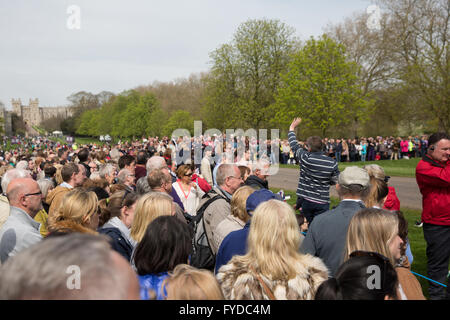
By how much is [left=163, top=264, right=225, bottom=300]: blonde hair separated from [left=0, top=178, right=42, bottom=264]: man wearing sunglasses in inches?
86.6

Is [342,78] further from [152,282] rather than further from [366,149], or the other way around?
[152,282]

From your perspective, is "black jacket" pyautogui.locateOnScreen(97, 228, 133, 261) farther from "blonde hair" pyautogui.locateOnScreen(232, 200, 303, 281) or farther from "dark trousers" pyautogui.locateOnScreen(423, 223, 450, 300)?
"dark trousers" pyautogui.locateOnScreen(423, 223, 450, 300)

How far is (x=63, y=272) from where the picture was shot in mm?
1181

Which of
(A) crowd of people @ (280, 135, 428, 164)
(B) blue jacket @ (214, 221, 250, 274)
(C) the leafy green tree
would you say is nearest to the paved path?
(A) crowd of people @ (280, 135, 428, 164)

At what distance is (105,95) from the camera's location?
13100 cm

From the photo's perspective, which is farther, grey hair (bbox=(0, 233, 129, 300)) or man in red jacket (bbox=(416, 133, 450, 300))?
man in red jacket (bbox=(416, 133, 450, 300))

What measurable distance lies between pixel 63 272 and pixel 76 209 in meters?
2.93

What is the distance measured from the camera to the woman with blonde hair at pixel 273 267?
2.53 m

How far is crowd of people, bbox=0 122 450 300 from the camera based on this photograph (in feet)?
4.03

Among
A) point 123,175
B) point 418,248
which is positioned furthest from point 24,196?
point 418,248

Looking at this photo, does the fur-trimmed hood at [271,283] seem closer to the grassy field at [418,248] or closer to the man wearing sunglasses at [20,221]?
the man wearing sunglasses at [20,221]
